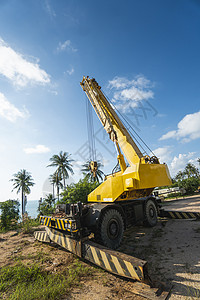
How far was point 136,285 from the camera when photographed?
2.90 m

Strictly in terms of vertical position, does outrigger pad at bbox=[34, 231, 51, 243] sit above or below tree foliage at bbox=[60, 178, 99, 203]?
below

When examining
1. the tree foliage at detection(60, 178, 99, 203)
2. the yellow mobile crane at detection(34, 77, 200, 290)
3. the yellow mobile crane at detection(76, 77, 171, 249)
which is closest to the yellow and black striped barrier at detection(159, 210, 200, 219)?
the yellow mobile crane at detection(34, 77, 200, 290)

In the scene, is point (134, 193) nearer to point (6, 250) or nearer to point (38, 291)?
point (38, 291)

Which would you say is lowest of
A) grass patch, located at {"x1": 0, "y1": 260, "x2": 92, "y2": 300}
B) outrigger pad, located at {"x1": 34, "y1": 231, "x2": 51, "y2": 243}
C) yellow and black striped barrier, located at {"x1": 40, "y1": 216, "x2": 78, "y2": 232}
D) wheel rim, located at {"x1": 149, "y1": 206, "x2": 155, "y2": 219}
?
grass patch, located at {"x1": 0, "y1": 260, "x2": 92, "y2": 300}

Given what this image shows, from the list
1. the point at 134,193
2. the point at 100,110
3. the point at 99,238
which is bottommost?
the point at 99,238

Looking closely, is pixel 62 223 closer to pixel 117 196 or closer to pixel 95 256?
pixel 95 256

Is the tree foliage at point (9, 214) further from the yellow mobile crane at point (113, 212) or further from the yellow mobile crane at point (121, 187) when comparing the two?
the yellow mobile crane at point (121, 187)

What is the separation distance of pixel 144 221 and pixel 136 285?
178 inches

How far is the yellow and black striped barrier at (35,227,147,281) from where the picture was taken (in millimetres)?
2822

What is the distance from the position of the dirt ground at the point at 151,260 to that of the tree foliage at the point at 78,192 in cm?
787

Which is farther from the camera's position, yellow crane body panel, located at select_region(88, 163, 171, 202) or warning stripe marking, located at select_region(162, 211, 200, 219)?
warning stripe marking, located at select_region(162, 211, 200, 219)

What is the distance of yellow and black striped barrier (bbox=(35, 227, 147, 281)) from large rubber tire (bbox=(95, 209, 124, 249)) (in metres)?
0.67

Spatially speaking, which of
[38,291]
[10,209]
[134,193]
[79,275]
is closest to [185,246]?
[134,193]

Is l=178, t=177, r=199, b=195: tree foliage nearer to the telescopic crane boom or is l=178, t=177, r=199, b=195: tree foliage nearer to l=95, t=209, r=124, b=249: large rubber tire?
the telescopic crane boom
